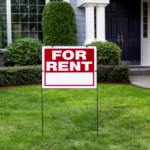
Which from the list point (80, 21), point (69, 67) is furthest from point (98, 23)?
point (69, 67)

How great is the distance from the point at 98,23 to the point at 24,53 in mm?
2714

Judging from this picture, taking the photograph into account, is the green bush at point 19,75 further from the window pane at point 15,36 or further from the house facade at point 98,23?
the window pane at point 15,36

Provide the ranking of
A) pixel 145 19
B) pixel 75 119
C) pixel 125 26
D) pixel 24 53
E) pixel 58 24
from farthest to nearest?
pixel 145 19 < pixel 125 26 < pixel 58 24 < pixel 24 53 < pixel 75 119

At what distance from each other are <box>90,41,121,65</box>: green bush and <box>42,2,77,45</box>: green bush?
1143mm

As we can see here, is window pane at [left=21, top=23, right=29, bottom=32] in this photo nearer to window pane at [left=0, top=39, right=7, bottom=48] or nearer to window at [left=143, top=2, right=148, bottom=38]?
window pane at [left=0, top=39, right=7, bottom=48]

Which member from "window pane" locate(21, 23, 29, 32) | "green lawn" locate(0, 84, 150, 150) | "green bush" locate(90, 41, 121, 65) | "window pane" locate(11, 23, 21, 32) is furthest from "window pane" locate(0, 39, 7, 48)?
"green bush" locate(90, 41, 121, 65)

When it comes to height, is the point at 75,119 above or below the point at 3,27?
below

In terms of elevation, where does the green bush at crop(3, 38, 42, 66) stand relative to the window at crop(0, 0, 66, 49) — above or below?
below

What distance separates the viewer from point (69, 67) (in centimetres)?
402

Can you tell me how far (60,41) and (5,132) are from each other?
5.74 m

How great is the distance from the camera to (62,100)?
6.32 meters

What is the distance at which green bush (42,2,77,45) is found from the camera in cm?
960

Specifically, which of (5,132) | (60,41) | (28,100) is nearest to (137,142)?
(5,132)

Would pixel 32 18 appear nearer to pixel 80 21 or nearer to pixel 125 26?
pixel 80 21
